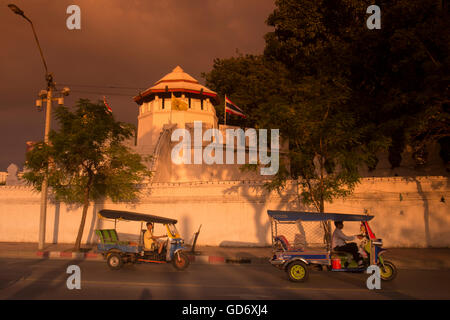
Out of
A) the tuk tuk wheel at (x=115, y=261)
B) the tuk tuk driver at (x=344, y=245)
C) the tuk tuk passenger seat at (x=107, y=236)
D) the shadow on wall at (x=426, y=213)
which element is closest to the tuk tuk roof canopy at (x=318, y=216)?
the tuk tuk driver at (x=344, y=245)

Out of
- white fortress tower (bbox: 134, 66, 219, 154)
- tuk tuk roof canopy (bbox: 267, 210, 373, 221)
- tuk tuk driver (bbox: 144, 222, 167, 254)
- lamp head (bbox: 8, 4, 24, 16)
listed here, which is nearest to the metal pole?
lamp head (bbox: 8, 4, 24, 16)

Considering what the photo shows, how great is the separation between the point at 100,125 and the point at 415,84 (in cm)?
1634

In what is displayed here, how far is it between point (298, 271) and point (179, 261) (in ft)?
13.5

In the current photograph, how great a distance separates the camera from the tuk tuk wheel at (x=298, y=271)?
32.2 ft

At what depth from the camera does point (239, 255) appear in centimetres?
1578

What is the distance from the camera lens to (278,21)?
86.9 ft

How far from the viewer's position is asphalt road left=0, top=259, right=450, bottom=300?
8.00 m

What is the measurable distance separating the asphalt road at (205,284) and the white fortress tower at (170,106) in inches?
947

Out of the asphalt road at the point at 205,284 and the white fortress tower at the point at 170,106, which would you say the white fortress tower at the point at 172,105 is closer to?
the white fortress tower at the point at 170,106

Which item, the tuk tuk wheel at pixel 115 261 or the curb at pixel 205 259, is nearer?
the tuk tuk wheel at pixel 115 261

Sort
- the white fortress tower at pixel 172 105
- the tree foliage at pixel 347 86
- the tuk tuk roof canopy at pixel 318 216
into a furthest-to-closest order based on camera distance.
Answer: the white fortress tower at pixel 172 105
the tree foliage at pixel 347 86
the tuk tuk roof canopy at pixel 318 216

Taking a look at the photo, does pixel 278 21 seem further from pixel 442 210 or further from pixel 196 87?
pixel 442 210

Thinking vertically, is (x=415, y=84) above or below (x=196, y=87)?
below
